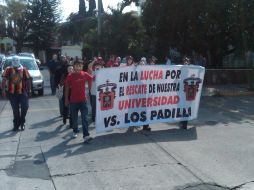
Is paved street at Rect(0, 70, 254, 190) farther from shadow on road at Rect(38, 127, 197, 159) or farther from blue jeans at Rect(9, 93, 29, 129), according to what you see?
blue jeans at Rect(9, 93, 29, 129)

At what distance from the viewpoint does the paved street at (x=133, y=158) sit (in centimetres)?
710

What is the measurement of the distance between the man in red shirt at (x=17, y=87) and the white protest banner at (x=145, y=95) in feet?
7.01

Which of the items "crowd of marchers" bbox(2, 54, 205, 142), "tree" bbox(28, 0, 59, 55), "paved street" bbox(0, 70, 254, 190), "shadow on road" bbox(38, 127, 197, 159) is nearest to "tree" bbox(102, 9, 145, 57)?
"crowd of marchers" bbox(2, 54, 205, 142)

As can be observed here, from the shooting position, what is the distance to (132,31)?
32969 mm

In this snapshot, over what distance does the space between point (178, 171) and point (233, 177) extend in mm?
860

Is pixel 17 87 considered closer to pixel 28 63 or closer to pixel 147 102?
pixel 147 102

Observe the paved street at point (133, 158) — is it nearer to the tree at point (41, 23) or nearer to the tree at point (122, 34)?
the tree at point (122, 34)

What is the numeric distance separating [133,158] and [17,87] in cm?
415

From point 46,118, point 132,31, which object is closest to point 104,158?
point 46,118

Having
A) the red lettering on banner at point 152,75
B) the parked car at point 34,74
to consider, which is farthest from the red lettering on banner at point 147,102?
the parked car at point 34,74

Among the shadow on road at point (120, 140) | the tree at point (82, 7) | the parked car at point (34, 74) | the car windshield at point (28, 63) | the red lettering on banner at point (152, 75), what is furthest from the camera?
the tree at point (82, 7)

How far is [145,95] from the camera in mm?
11102

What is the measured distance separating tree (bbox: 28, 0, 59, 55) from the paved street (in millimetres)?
55119

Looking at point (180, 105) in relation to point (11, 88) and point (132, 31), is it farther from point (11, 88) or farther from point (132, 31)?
point (132, 31)
